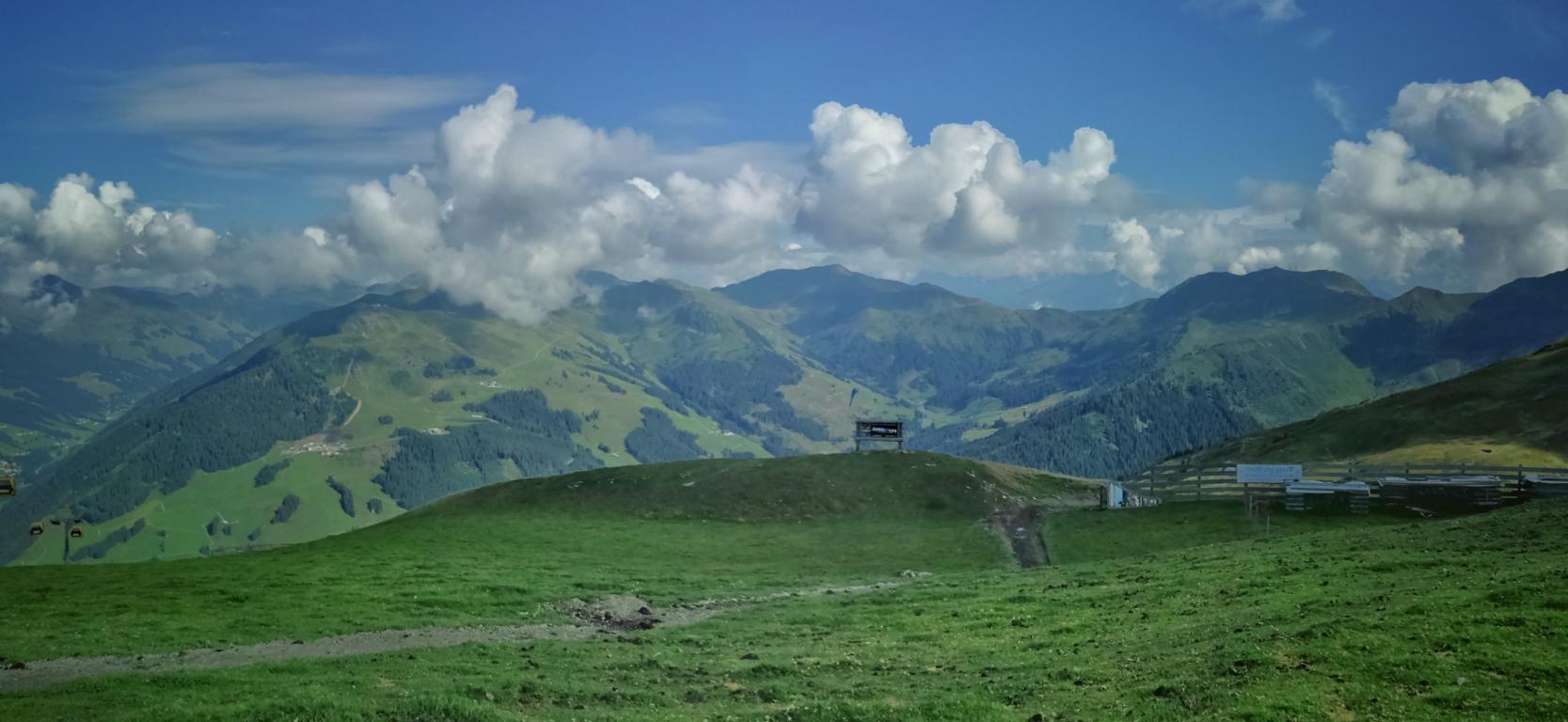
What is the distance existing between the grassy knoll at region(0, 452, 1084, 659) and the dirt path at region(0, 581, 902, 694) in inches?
49.4

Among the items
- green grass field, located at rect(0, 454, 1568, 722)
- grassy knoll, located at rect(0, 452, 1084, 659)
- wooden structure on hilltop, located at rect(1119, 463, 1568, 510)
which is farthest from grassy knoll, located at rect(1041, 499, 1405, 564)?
grassy knoll, located at rect(0, 452, 1084, 659)

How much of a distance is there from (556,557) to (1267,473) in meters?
54.5

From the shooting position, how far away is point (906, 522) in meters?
86.0

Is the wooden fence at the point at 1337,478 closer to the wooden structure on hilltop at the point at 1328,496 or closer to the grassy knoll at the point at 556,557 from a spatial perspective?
the wooden structure on hilltop at the point at 1328,496

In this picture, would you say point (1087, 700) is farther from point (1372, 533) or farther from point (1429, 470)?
point (1429, 470)

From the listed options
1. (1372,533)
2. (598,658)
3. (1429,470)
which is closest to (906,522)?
(1372,533)

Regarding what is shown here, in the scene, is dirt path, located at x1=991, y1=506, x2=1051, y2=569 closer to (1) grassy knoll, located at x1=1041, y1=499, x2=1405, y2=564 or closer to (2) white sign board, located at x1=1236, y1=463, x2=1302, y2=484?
(1) grassy knoll, located at x1=1041, y1=499, x2=1405, y2=564

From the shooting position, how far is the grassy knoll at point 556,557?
44.5 meters

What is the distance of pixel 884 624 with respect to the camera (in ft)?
149

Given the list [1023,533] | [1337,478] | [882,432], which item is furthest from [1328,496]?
[882,432]

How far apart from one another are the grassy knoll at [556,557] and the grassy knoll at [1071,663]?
5.47 metres

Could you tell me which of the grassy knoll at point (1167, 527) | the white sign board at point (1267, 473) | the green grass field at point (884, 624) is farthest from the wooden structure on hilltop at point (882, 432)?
the white sign board at point (1267, 473)

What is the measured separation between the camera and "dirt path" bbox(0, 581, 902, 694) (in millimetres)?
35250

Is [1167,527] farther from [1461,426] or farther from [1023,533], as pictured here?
[1461,426]
